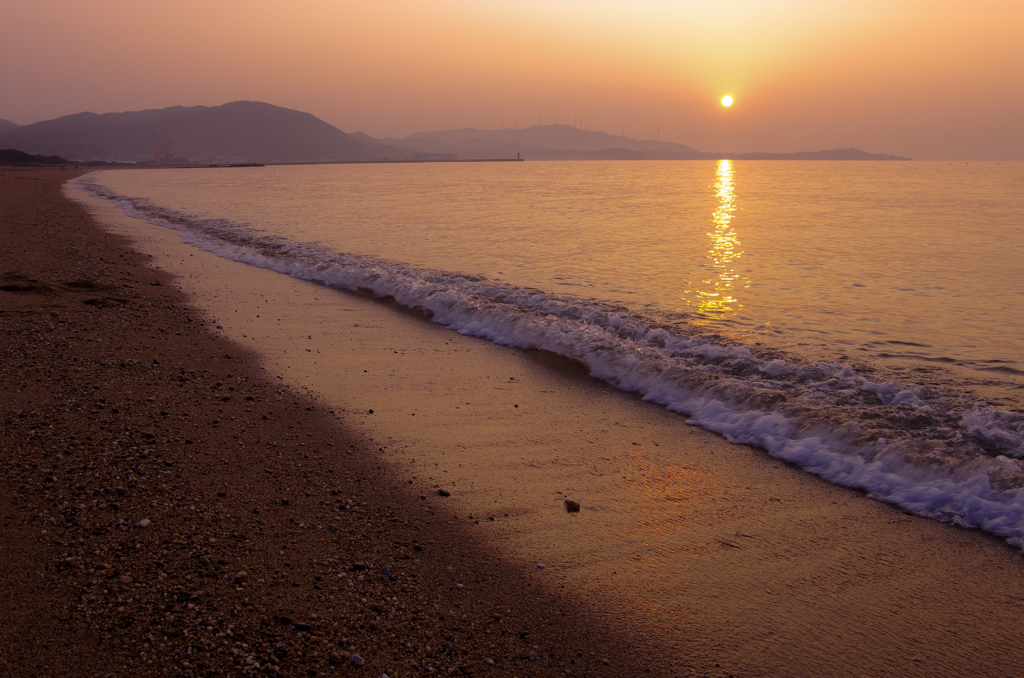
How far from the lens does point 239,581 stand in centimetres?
356

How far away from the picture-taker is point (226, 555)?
3805mm

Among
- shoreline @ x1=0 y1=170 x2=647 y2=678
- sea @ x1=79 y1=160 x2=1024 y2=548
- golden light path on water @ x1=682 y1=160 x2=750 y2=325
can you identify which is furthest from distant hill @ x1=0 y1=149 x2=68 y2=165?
shoreline @ x1=0 y1=170 x2=647 y2=678

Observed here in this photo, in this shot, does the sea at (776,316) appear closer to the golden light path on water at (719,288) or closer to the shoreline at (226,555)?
the golden light path on water at (719,288)

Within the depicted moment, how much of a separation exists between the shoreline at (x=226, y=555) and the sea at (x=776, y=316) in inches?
137

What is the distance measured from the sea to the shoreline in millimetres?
3487

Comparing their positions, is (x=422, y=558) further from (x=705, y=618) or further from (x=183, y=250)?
(x=183, y=250)

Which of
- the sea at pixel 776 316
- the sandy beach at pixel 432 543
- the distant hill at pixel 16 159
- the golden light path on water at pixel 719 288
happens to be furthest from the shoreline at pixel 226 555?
the distant hill at pixel 16 159

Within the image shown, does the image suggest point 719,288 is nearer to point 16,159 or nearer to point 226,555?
point 226,555

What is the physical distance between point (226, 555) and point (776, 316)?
33.1ft

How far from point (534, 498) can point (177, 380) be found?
4513 millimetres

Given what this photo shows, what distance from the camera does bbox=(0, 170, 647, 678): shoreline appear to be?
309 centimetres

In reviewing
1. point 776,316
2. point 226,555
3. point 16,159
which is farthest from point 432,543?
point 16,159

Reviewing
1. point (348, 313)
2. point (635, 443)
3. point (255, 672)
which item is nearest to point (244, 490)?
point (255, 672)

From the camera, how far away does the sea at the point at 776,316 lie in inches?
230
